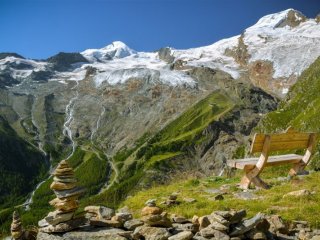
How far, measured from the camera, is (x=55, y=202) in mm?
11508

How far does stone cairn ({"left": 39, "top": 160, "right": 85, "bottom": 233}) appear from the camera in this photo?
1095cm

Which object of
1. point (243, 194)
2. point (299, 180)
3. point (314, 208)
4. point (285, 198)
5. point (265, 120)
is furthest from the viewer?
point (265, 120)

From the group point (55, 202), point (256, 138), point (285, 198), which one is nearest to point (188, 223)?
point (55, 202)

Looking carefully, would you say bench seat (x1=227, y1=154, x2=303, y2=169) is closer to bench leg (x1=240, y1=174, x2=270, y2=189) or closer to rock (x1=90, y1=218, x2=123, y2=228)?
bench leg (x1=240, y1=174, x2=270, y2=189)

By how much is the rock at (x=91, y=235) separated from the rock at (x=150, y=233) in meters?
0.35

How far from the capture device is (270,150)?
61.1 feet

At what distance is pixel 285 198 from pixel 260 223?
4458 mm

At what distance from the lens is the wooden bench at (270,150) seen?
18.2 meters

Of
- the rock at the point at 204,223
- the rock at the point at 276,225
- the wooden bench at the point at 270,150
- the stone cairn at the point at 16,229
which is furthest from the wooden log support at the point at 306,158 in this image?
the stone cairn at the point at 16,229

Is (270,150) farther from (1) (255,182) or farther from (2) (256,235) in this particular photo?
(2) (256,235)

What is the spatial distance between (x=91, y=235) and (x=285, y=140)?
38.2ft

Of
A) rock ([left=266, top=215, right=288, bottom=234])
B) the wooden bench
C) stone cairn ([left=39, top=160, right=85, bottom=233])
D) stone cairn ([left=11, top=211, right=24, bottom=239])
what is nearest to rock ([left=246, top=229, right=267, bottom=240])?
rock ([left=266, top=215, right=288, bottom=234])

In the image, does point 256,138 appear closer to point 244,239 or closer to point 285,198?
point 285,198

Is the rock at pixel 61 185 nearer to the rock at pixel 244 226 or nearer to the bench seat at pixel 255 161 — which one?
the rock at pixel 244 226
